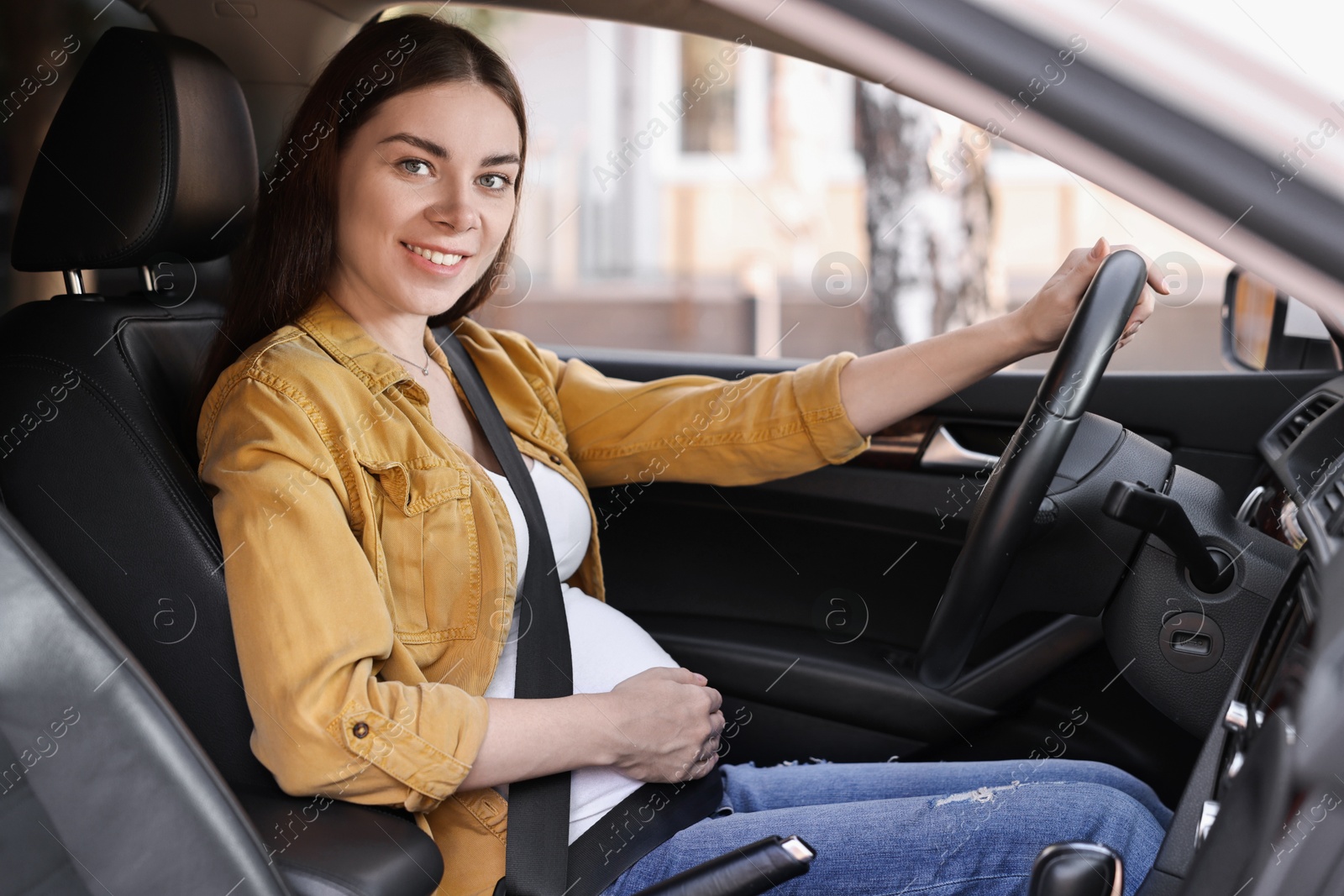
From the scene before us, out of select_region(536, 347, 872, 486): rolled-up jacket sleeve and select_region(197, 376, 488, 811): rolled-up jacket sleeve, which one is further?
select_region(536, 347, 872, 486): rolled-up jacket sleeve

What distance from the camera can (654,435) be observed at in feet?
5.45

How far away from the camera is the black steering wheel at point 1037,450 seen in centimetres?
119

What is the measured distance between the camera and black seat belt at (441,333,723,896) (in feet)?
3.93

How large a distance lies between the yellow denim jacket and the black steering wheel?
0.34m

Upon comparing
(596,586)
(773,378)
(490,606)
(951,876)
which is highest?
(773,378)

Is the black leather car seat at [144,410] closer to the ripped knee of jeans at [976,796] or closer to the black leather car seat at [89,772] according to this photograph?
the black leather car seat at [89,772]

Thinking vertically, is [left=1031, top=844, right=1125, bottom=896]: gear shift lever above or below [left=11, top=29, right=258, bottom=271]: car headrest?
below

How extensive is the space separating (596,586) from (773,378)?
14.7 inches

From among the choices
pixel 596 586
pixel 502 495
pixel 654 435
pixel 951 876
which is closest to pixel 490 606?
pixel 502 495

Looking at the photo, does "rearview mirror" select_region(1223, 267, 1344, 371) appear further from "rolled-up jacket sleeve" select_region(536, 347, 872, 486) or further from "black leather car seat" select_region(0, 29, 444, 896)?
"black leather car seat" select_region(0, 29, 444, 896)

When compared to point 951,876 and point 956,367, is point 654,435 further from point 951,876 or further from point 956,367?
point 951,876

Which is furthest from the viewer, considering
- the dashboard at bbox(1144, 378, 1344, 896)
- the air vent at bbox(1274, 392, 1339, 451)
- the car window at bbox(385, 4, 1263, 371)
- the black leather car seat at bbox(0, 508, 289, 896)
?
the car window at bbox(385, 4, 1263, 371)

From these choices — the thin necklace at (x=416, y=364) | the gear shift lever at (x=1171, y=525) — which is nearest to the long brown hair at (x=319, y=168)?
the thin necklace at (x=416, y=364)

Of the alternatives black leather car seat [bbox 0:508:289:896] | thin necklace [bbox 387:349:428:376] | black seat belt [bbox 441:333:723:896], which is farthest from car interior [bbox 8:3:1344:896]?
thin necklace [bbox 387:349:428:376]
